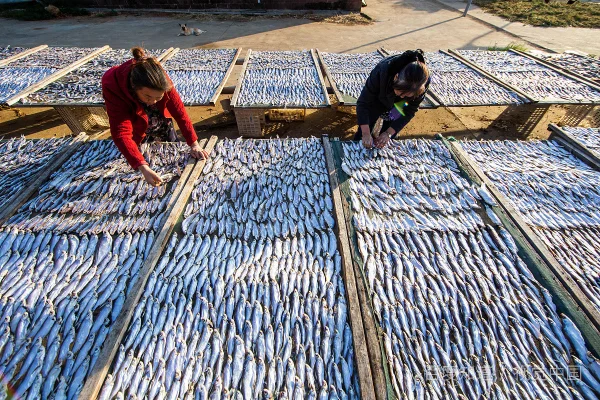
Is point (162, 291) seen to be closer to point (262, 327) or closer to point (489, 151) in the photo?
point (262, 327)

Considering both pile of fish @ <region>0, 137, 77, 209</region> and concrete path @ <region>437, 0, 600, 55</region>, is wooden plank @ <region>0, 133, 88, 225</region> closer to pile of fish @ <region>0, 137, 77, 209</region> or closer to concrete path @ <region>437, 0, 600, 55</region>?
pile of fish @ <region>0, 137, 77, 209</region>

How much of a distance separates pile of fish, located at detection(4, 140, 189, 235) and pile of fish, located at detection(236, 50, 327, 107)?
8.44 ft

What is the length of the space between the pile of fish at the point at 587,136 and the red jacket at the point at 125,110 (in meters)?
5.69

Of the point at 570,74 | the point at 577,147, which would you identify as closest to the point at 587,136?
the point at 577,147

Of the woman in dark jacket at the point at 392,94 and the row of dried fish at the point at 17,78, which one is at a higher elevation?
the woman in dark jacket at the point at 392,94

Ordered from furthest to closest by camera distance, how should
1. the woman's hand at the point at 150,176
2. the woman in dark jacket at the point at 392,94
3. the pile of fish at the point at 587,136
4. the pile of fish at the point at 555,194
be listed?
1. the pile of fish at the point at 587,136
2. the woman's hand at the point at 150,176
3. the woman in dark jacket at the point at 392,94
4. the pile of fish at the point at 555,194

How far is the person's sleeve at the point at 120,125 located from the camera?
2.75 metres

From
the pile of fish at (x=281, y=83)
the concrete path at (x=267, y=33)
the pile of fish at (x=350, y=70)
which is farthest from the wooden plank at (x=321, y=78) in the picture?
the concrete path at (x=267, y=33)

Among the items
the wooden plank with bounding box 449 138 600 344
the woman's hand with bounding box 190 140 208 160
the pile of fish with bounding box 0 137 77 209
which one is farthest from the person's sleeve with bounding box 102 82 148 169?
the wooden plank with bounding box 449 138 600 344

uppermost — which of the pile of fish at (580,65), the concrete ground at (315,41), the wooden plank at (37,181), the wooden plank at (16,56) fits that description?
the wooden plank at (16,56)

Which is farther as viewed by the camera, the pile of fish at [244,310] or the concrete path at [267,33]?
the concrete path at [267,33]

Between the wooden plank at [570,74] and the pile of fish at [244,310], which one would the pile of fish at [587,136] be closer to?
the wooden plank at [570,74]

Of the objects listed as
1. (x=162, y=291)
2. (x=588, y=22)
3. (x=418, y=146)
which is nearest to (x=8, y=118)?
(x=162, y=291)

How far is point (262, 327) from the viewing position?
2.08 metres
